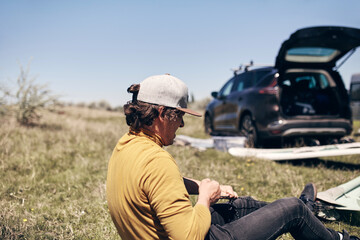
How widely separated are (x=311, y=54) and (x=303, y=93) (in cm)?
95

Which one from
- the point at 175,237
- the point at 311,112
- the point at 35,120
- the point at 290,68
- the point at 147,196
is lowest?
the point at 35,120

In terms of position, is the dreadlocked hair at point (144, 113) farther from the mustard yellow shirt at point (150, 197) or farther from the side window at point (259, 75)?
the side window at point (259, 75)

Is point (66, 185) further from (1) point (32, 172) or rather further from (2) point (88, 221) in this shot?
(2) point (88, 221)

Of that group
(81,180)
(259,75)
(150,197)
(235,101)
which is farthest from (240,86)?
(150,197)

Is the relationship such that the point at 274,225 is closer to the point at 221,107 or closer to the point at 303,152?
the point at 303,152

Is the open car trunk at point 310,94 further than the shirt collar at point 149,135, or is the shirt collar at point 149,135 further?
the open car trunk at point 310,94

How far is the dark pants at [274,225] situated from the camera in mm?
1738

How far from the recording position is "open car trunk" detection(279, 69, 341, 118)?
5.96 metres

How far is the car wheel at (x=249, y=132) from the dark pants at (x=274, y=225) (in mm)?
4131

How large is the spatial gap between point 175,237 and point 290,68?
5133 millimetres

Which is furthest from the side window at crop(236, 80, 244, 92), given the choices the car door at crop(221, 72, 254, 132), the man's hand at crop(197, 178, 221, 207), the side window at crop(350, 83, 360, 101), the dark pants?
the side window at crop(350, 83, 360, 101)

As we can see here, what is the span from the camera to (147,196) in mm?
1454

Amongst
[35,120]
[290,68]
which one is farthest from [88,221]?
[35,120]

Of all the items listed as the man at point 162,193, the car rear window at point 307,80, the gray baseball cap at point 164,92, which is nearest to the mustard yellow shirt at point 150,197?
the man at point 162,193
